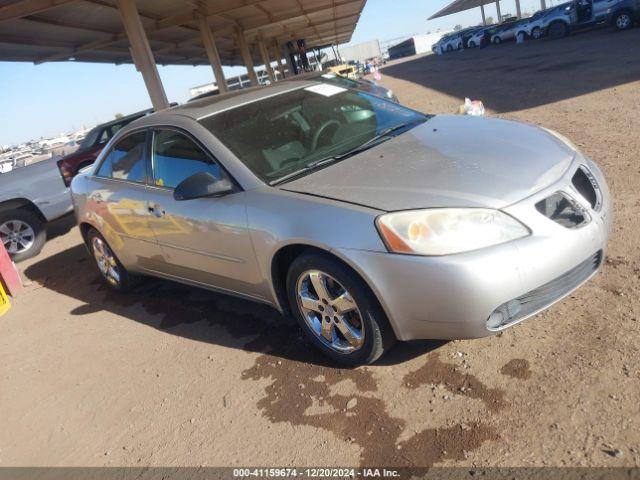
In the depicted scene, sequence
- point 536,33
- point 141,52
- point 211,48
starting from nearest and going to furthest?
point 141,52 → point 211,48 → point 536,33

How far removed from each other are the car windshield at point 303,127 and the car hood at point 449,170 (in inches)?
8.1

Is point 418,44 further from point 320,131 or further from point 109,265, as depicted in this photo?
point 320,131

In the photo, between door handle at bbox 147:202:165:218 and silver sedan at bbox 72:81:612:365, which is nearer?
silver sedan at bbox 72:81:612:365

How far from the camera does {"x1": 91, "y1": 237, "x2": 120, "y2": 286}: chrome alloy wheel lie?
16.0ft

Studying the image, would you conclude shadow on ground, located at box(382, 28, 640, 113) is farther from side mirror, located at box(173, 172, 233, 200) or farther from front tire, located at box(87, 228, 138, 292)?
front tire, located at box(87, 228, 138, 292)

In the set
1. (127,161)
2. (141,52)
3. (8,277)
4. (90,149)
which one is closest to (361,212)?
(127,161)

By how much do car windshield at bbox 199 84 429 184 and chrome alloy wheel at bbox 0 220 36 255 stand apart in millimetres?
5387

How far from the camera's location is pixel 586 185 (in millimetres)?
2729

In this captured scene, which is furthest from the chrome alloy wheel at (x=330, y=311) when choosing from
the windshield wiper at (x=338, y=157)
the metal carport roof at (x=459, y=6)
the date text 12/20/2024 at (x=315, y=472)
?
the metal carport roof at (x=459, y=6)

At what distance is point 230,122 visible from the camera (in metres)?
3.44

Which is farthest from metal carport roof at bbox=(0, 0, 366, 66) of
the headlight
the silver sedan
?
the headlight

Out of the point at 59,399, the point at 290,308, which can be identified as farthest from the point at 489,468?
the point at 59,399

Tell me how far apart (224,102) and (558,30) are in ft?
87.0

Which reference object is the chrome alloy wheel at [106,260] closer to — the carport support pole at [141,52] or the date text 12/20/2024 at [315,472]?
the date text 12/20/2024 at [315,472]
